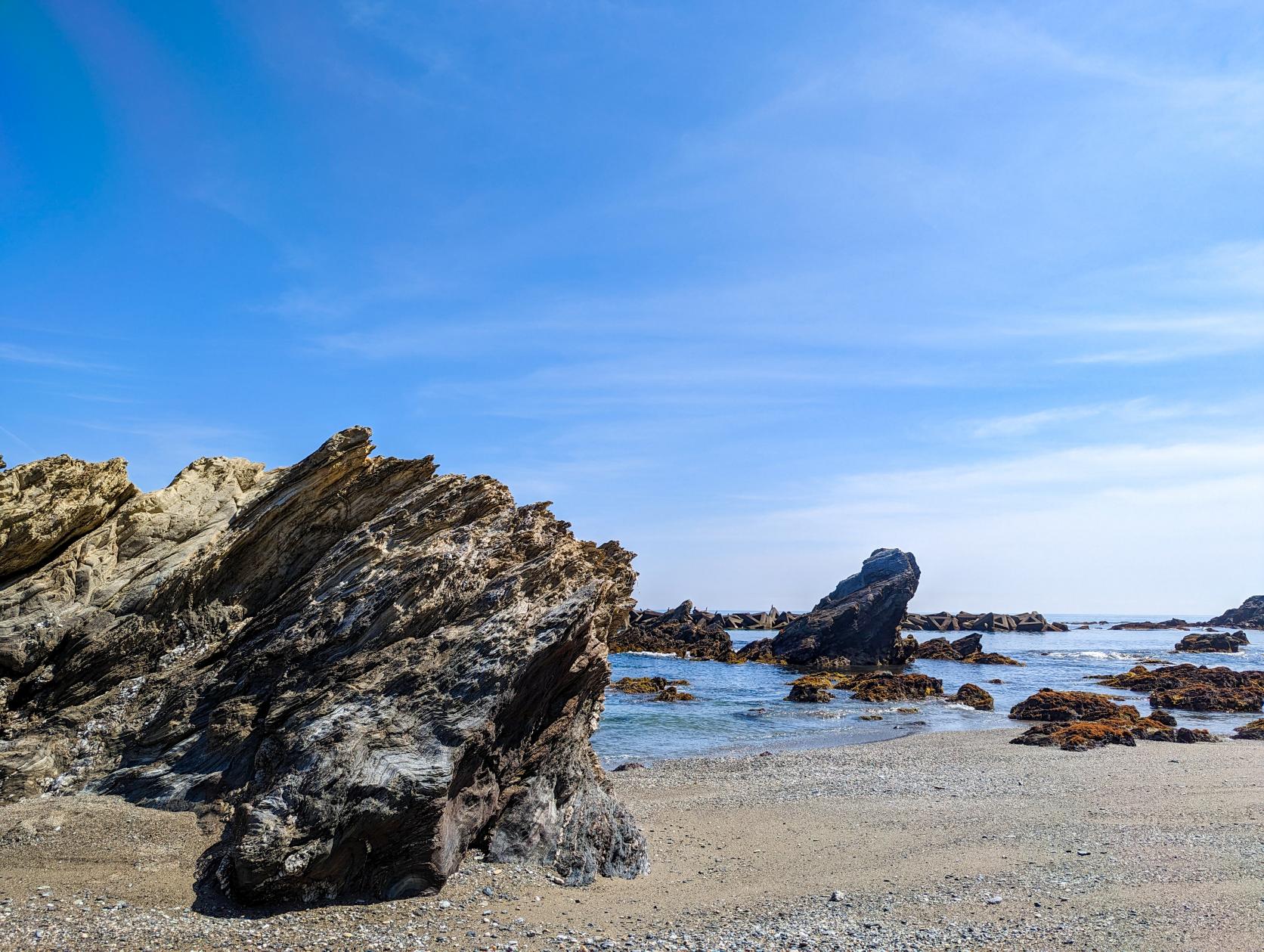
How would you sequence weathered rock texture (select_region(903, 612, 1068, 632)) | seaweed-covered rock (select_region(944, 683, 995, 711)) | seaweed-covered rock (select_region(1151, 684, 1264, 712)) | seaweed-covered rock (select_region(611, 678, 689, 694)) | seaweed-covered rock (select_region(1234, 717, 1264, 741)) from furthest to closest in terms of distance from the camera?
weathered rock texture (select_region(903, 612, 1068, 632)), seaweed-covered rock (select_region(611, 678, 689, 694)), seaweed-covered rock (select_region(944, 683, 995, 711)), seaweed-covered rock (select_region(1151, 684, 1264, 712)), seaweed-covered rock (select_region(1234, 717, 1264, 741))

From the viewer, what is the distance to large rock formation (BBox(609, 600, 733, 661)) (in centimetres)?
8488

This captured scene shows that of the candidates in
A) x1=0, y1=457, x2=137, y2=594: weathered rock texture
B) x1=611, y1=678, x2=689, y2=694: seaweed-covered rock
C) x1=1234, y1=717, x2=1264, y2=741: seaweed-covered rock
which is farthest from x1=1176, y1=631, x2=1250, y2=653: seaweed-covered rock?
x1=0, y1=457, x2=137, y2=594: weathered rock texture

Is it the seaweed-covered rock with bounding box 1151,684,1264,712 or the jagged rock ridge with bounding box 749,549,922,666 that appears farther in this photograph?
the jagged rock ridge with bounding box 749,549,922,666

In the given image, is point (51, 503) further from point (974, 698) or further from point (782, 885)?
point (974, 698)

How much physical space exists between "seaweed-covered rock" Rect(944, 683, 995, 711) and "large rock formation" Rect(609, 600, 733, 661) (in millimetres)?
34168

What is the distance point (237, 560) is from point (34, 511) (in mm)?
4459

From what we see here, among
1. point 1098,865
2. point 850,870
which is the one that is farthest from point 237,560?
point 1098,865

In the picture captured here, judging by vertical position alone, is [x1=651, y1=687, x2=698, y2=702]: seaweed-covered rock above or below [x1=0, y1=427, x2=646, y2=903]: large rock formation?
below

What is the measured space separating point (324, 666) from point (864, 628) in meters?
68.6

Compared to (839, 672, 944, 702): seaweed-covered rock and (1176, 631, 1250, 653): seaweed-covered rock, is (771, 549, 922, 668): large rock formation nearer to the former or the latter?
(839, 672, 944, 702): seaweed-covered rock

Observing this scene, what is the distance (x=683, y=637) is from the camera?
94.9 meters

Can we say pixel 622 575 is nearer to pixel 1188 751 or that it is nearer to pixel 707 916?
pixel 707 916

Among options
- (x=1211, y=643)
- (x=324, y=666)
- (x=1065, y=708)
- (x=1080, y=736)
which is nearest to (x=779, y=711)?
(x=1065, y=708)

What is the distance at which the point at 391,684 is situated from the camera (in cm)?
1231
